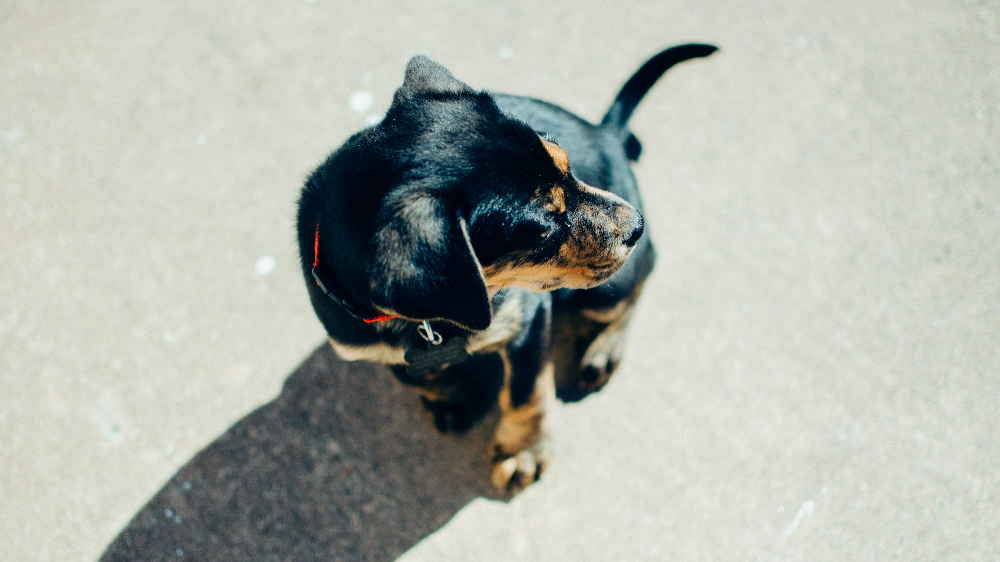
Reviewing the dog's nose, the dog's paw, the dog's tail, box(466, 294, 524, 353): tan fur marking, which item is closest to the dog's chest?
box(466, 294, 524, 353): tan fur marking

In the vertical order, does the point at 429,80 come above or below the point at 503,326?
above

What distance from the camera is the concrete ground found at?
2633 mm

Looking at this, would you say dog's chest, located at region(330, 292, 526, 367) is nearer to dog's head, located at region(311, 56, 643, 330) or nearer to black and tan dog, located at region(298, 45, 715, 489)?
black and tan dog, located at region(298, 45, 715, 489)

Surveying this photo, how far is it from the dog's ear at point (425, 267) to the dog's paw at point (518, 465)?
1.23m

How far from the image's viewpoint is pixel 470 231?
1.67 m

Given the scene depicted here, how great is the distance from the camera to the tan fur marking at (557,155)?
6.07 ft

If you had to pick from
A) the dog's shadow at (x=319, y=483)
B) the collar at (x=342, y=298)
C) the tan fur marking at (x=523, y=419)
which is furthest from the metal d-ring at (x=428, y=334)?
the dog's shadow at (x=319, y=483)

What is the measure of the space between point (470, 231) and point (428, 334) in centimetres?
53

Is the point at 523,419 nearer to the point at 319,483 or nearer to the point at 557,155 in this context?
the point at 319,483

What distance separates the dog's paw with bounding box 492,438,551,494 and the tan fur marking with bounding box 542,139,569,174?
1.33 meters

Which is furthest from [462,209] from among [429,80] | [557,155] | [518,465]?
[518,465]

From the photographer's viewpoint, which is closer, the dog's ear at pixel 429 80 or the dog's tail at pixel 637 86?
the dog's ear at pixel 429 80

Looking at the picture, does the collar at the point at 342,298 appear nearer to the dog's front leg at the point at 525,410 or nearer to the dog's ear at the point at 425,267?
the dog's ear at the point at 425,267

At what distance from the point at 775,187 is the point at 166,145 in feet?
11.9
